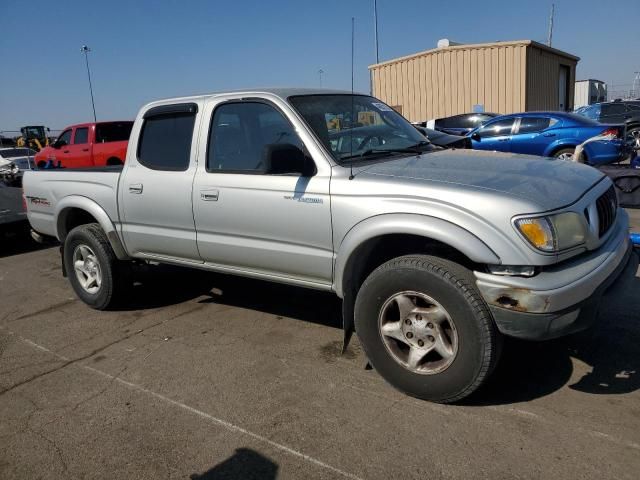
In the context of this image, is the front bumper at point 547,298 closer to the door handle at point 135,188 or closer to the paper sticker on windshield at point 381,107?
the paper sticker on windshield at point 381,107

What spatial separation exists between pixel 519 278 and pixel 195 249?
8.10ft

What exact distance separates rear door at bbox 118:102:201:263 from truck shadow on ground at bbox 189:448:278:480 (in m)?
1.87

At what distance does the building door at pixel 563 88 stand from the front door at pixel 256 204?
22.7m

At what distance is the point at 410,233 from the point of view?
2.94 meters

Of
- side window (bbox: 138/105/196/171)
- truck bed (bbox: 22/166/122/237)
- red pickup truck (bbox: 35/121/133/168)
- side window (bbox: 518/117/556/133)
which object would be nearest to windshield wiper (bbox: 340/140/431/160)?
side window (bbox: 138/105/196/171)

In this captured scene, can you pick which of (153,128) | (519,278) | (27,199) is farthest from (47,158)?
(519,278)

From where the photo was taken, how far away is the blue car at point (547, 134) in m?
10.4

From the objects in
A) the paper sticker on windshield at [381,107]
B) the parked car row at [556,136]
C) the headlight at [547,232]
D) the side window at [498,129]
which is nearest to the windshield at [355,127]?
the paper sticker on windshield at [381,107]

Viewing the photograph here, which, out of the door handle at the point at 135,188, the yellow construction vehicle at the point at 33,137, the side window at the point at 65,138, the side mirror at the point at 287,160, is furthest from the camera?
the yellow construction vehicle at the point at 33,137

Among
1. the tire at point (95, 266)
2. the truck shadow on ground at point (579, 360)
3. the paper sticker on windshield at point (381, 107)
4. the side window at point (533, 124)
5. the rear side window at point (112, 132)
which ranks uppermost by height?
the rear side window at point (112, 132)

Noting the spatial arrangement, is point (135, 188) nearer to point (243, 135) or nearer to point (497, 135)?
point (243, 135)

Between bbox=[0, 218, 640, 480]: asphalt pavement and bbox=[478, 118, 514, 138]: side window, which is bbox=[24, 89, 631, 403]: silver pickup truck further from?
bbox=[478, 118, 514, 138]: side window

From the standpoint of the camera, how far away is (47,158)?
17375 mm

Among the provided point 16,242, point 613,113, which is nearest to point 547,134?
point 613,113
